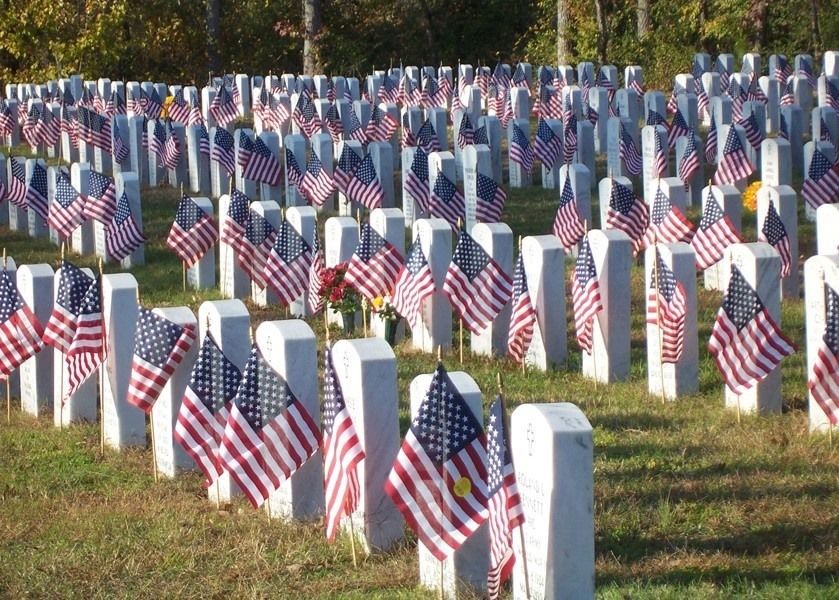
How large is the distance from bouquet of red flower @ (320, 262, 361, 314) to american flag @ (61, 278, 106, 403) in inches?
108

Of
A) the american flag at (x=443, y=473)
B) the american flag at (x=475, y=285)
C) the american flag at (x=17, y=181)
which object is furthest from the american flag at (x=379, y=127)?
the american flag at (x=443, y=473)

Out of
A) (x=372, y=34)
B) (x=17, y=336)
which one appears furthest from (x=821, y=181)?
(x=372, y=34)

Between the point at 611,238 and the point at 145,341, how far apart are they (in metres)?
3.48

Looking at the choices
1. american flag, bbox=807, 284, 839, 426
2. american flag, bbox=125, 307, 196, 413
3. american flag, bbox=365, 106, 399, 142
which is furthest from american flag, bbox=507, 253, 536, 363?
american flag, bbox=365, 106, 399, 142

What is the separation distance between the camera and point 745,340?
970cm

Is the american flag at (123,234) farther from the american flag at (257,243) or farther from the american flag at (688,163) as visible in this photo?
the american flag at (688,163)

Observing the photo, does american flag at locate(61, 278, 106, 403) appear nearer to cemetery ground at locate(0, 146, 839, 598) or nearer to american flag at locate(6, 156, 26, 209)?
cemetery ground at locate(0, 146, 839, 598)

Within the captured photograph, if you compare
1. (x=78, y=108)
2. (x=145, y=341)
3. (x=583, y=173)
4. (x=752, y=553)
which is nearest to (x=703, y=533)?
(x=752, y=553)

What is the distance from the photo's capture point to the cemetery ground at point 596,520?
23.6ft

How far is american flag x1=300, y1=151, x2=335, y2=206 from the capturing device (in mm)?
18031

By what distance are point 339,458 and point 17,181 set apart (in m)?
12.4

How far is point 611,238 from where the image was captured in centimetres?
1091

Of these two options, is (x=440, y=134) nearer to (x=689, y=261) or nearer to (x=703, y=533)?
(x=689, y=261)

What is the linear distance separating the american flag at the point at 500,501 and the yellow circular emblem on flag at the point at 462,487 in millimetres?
92
